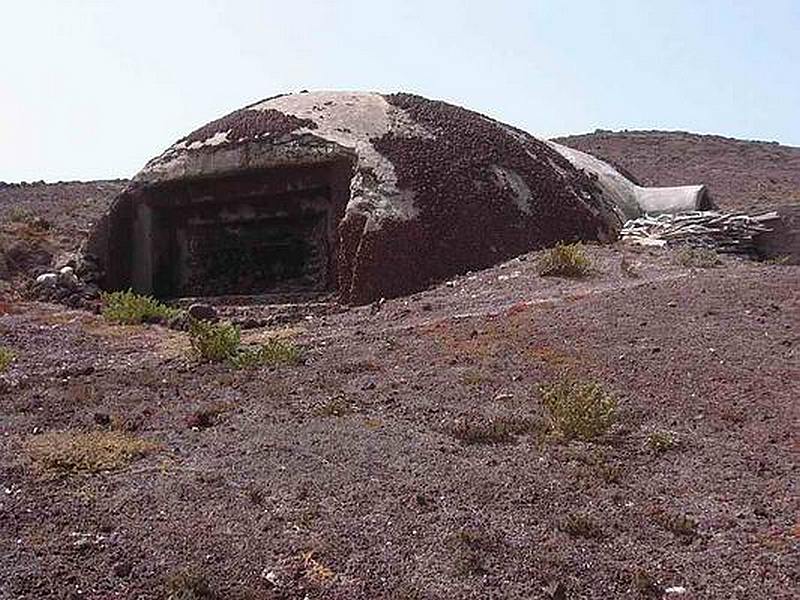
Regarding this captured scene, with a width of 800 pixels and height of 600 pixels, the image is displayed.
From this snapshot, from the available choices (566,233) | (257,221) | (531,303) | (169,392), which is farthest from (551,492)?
(257,221)

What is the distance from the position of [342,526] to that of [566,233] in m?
9.32

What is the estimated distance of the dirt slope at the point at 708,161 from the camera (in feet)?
96.0

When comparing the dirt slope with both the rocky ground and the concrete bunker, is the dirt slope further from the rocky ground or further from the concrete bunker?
the rocky ground

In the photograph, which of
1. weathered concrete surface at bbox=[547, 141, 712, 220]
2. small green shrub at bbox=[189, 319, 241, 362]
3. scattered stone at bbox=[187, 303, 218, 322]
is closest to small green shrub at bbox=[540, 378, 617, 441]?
small green shrub at bbox=[189, 319, 241, 362]

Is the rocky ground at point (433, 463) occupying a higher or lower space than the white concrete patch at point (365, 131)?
lower

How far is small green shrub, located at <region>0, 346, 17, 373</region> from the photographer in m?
9.18

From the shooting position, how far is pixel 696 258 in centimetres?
1218

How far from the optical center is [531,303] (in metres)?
10.1

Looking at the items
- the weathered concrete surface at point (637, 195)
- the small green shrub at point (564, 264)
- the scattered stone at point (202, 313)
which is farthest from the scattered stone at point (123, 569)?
the weathered concrete surface at point (637, 195)

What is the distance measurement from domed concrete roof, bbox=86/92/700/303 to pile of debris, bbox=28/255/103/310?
30 cm

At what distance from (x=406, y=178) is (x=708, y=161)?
24.5m

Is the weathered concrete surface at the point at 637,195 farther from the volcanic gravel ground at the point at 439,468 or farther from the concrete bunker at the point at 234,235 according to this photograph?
the volcanic gravel ground at the point at 439,468

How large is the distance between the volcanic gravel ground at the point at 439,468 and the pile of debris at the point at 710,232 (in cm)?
353

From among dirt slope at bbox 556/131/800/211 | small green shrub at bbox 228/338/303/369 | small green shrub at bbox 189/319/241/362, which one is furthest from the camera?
dirt slope at bbox 556/131/800/211
